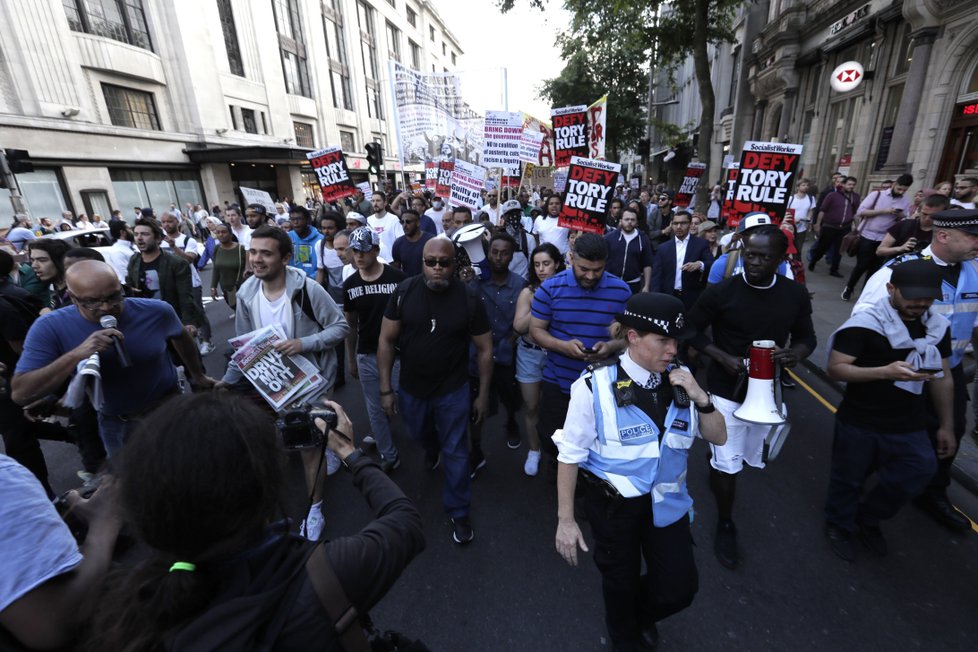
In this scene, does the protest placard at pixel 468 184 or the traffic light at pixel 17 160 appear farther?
the traffic light at pixel 17 160

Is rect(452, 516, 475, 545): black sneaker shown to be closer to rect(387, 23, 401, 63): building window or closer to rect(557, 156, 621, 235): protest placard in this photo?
rect(557, 156, 621, 235): protest placard

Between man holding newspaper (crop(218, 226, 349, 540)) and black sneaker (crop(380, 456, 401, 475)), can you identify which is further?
black sneaker (crop(380, 456, 401, 475))

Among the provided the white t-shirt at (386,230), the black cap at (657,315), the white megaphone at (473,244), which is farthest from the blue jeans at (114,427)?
the white t-shirt at (386,230)

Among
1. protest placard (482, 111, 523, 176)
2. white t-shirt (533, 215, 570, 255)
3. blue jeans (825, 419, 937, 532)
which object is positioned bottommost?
blue jeans (825, 419, 937, 532)

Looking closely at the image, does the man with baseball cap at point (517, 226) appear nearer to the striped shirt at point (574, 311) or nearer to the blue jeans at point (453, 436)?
the striped shirt at point (574, 311)

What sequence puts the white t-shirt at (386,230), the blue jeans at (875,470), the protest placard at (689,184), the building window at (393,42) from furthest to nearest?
the building window at (393,42) < the protest placard at (689,184) < the white t-shirt at (386,230) < the blue jeans at (875,470)

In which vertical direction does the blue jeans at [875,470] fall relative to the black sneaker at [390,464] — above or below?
above

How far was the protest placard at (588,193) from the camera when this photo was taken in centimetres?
557

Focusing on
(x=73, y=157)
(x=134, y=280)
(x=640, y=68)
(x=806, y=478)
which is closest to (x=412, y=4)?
(x=640, y=68)

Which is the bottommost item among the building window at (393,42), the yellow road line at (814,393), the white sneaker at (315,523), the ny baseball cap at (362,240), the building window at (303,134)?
the yellow road line at (814,393)

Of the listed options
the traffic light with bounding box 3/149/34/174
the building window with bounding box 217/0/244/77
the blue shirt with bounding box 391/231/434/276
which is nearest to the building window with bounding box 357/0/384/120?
the building window with bounding box 217/0/244/77

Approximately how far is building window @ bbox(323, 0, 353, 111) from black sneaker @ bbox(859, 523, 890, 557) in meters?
39.8

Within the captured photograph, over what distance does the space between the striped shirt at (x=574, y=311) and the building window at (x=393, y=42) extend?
164 ft

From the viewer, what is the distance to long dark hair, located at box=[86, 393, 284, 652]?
920 millimetres
